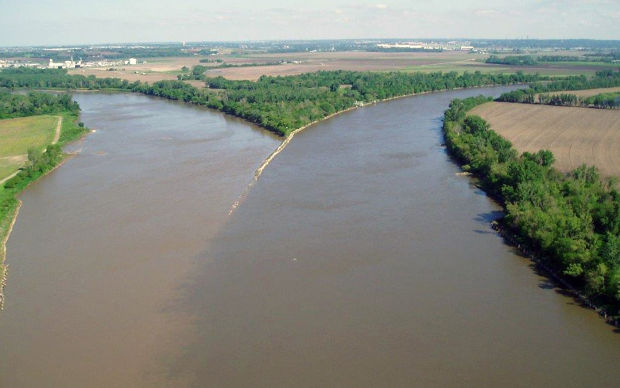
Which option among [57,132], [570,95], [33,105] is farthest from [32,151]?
[570,95]

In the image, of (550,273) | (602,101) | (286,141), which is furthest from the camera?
(602,101)

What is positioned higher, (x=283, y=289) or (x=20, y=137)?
(x=20, y=137)

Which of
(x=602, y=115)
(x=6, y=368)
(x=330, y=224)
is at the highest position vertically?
(x=602, y=115)

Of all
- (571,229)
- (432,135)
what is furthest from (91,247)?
(432,135)

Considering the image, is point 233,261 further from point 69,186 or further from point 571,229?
point 69,186

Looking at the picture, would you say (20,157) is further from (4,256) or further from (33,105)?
(33,105)

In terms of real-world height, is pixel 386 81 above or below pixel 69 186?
above
